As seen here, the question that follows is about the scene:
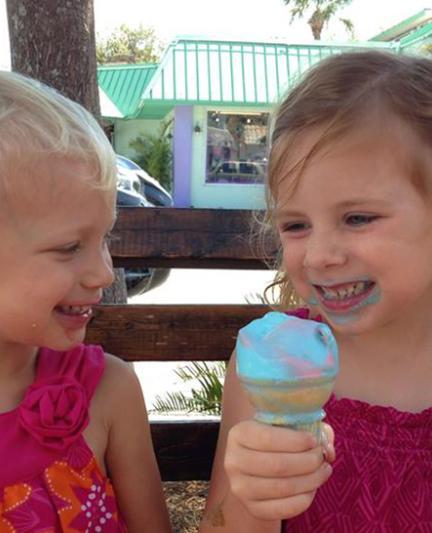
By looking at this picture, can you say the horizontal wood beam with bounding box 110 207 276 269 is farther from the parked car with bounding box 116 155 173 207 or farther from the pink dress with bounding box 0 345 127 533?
the parked car with bounding box 116 155 173 207

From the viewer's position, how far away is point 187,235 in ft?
7.57

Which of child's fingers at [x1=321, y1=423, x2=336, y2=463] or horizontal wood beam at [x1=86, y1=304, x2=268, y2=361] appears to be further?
horizontal wood beam at [x1=86, y1=304, x2=268, y2=361]

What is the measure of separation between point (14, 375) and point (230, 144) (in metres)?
17.9

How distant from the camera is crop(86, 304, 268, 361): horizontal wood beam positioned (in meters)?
2.24

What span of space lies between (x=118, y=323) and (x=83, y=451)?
66cm

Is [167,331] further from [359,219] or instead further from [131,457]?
[359,219]

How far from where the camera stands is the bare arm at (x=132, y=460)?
1.71 metres

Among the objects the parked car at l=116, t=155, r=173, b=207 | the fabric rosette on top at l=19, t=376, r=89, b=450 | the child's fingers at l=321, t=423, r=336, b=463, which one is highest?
the child's fingers at l=321, t=423, r=336, b=463

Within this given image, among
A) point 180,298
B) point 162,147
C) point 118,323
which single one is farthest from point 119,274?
point 162,147

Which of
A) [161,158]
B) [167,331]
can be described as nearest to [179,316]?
[167,331]

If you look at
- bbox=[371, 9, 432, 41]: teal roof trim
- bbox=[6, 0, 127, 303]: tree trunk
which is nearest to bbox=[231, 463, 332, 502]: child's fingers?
bbox=[6, 0, 127, 303]: tree trunk

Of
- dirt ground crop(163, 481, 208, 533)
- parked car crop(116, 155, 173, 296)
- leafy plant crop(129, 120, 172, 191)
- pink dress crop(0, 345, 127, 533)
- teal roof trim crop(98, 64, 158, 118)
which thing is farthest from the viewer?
teal roof trim crop(98, 64, 158, 118)

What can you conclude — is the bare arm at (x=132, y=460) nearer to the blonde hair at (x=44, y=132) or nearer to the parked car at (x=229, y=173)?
the blonde hair at (x=44, y=132)

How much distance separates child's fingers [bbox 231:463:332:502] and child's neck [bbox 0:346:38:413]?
67 cm
